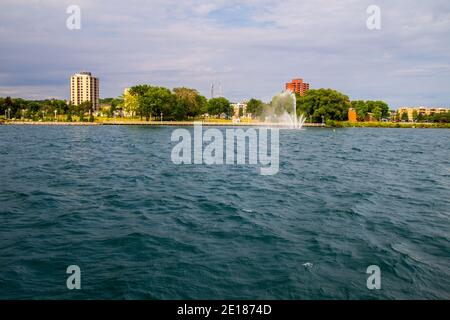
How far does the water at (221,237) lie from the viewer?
1258 centimetres

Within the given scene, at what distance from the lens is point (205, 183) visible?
102ft

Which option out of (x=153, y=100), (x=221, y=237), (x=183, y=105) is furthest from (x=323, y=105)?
(x=221, y=237)

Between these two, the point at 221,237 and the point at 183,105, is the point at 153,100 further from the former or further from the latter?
the point at 221,237

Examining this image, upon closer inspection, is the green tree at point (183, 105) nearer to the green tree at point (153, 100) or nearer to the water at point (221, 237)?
the green tree at point (153, 100)

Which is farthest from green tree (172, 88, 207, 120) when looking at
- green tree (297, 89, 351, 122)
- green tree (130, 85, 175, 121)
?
green tree (297, 89, 351, 122)

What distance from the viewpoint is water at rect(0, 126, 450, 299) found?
12578 mm

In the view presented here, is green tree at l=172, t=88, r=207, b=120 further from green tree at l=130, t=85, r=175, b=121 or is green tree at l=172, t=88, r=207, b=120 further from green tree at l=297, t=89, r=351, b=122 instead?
green tree at l=297, t=89, r=351, b=122

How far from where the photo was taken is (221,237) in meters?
17.2

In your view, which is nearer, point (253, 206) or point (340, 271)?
point (340, 271)

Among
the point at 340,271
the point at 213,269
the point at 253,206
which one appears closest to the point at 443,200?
the point at 253,206

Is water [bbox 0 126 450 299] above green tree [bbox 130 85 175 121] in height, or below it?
below

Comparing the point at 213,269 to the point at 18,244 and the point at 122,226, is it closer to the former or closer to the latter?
the point at 122,226
